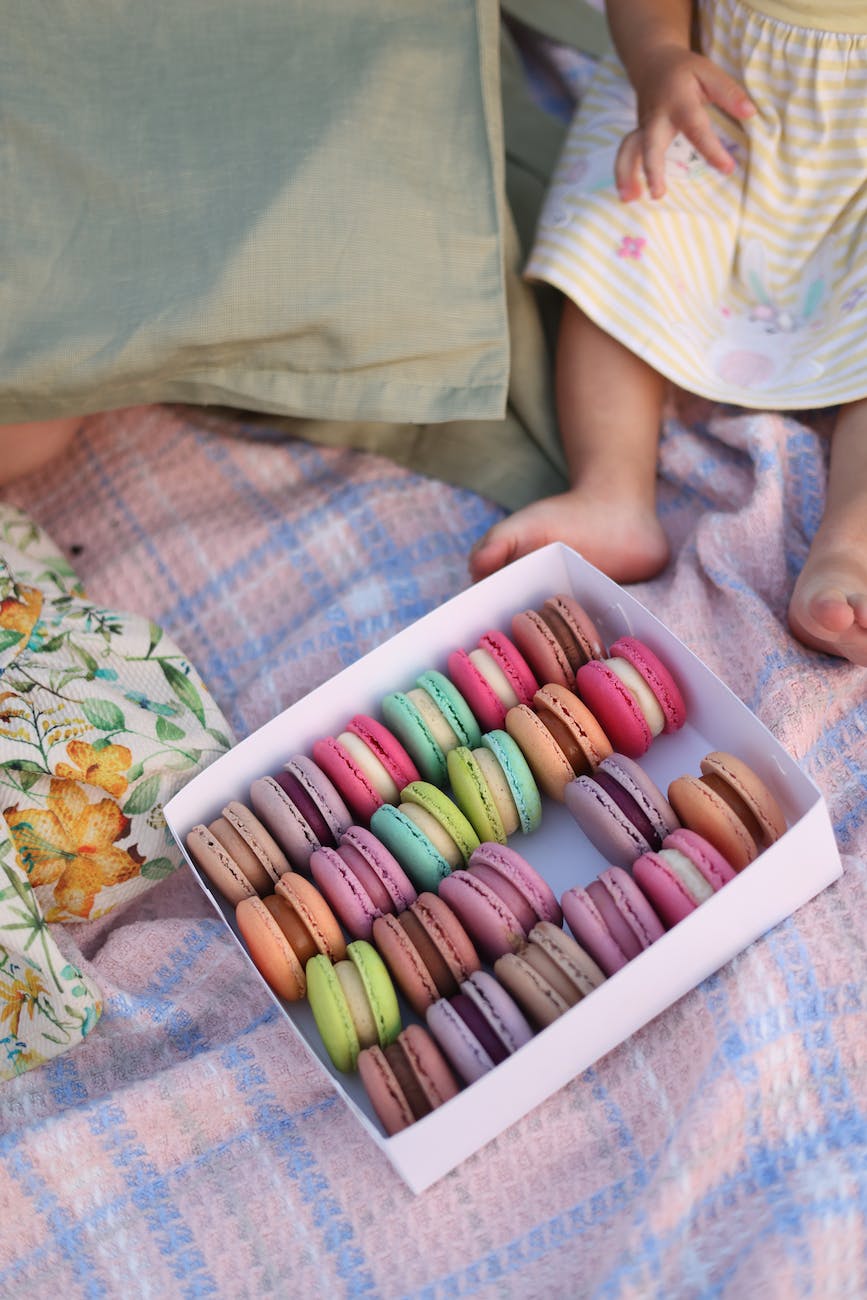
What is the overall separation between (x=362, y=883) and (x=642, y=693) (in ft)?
0.69

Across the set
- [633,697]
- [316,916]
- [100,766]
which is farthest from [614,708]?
[100,766]

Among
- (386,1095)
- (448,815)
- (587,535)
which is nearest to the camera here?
(386,1095)

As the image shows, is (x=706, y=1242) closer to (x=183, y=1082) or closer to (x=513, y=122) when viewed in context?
(x=183, y=1082)

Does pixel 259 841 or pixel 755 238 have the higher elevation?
pixel 755 238

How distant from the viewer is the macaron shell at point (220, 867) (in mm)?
670

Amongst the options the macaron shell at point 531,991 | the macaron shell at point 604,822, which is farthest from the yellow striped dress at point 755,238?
the macaron shell at point 531,991

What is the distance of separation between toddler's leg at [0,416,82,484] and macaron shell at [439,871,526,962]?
517 millimetres

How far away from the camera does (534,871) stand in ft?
2.16

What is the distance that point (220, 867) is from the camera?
2.19ft

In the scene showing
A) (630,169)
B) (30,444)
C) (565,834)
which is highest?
(630,169)

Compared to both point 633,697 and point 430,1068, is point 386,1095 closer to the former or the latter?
point 430,1068

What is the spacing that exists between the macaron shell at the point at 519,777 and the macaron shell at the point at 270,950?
160 mm

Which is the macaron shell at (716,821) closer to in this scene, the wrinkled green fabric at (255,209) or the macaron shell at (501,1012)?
the macaron shell at (501,1012)

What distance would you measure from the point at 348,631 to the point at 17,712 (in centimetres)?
26
